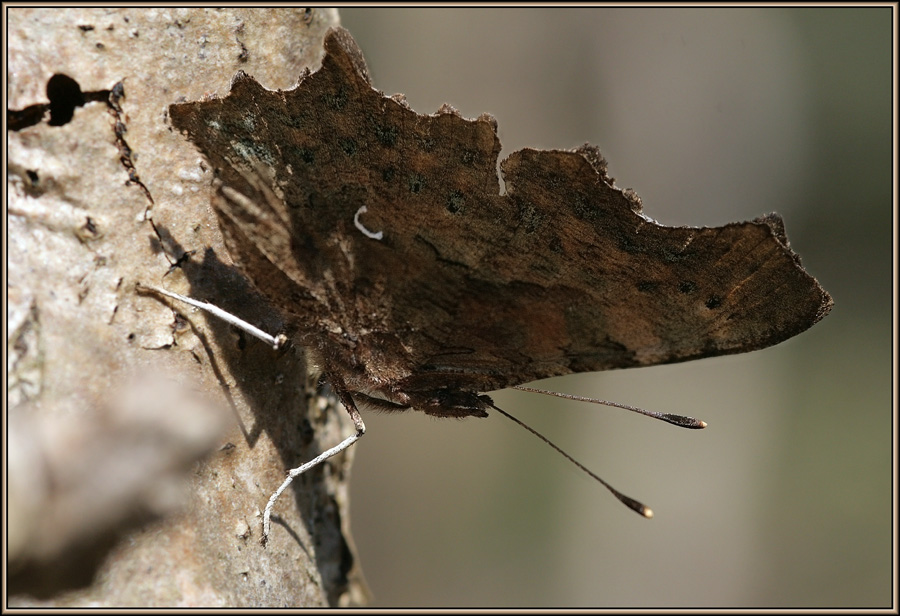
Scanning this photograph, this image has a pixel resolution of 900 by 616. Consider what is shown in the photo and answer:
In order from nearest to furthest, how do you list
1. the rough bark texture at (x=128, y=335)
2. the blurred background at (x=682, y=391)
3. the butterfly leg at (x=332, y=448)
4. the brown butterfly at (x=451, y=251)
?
the rough bark texture at (x=128, y=335) < the brown butterfly at (x=451, y=251) < the butterfly leg at (x=332, y=448) < the blurred background at (x=682, y=391)

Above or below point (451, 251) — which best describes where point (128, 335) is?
below

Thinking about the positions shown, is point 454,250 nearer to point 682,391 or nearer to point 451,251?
point 451,251

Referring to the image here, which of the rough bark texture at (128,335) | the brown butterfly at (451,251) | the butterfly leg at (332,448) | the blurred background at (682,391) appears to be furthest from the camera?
the blurred background at (682,391)

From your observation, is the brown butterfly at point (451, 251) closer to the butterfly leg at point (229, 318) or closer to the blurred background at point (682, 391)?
the butterfly leg at point (229, 318)

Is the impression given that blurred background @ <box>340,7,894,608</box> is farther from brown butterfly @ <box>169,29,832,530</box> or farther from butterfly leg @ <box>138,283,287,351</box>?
butterfly leg @ <box>138,283,287,351</box>

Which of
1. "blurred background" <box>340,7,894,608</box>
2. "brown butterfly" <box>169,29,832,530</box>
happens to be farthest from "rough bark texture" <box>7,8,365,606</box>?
"blurred background" <box>340,7,894,608</box>

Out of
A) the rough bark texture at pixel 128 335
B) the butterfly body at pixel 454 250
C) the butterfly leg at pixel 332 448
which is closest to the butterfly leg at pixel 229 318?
the rough bark texture at pixel 128 335

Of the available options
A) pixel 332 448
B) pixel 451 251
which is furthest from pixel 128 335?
pixel 451 251
